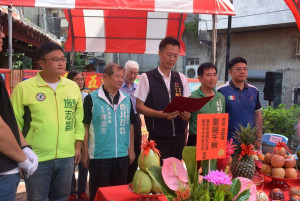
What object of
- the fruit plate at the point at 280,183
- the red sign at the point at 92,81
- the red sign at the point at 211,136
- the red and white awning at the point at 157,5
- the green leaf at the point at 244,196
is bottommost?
the fruit plate at the point at 280,183

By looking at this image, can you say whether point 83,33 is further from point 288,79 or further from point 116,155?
point 288,79

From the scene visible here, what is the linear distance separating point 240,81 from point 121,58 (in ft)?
42.7

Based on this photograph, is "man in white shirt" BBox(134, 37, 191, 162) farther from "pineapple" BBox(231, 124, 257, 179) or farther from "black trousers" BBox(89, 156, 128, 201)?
"pineapple" BBox(231, 124, 257, 179)

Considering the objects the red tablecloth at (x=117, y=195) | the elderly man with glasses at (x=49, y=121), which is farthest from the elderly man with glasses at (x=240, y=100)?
the elderly man with glasses at (x=49, y=121)

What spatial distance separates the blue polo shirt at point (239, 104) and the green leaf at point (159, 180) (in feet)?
5.42

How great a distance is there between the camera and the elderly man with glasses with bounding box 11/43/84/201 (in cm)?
199

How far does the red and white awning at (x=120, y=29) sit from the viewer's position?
5035mm

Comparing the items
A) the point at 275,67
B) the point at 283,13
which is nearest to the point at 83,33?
the point at 283,13

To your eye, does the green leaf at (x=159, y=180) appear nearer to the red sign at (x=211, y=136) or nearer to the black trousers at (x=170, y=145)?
the red sign at (x=211, y=136)

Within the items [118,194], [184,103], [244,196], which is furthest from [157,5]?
[244,196]

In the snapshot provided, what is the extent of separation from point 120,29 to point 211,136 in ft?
14.2

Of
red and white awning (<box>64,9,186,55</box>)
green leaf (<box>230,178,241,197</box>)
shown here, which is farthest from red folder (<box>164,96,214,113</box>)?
Result: red and white awning (<box>64,9,186,55</box>)

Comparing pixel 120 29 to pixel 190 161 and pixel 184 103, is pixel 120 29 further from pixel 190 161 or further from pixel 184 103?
pixel 190 161

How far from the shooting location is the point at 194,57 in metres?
13.2
